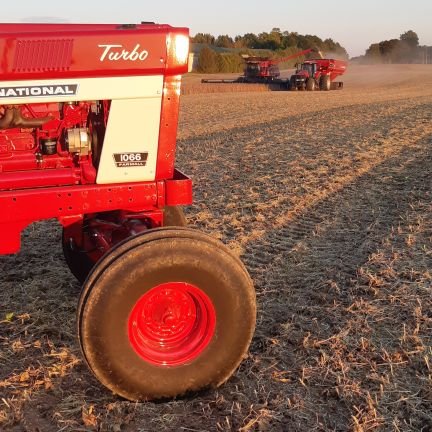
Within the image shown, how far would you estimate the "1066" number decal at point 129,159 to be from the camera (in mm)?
3074

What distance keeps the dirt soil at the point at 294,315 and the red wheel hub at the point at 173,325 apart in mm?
255

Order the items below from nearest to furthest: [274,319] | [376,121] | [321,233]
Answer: [274,319], [321,233], [376,121]

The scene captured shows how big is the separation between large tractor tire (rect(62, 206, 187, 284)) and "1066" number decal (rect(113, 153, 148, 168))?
2.97ft

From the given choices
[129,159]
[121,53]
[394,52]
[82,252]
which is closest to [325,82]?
[82,252]

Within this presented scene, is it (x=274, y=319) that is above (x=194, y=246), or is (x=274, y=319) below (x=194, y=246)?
below

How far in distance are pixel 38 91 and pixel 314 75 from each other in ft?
93.8

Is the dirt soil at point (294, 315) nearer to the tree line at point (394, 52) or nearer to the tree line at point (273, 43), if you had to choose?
the tree line at point (273, 43)

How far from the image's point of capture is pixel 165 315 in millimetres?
2898

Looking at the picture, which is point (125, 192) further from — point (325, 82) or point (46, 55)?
point (325, 82)

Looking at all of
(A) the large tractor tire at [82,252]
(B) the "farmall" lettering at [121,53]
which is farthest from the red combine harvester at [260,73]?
(B) the "farmall" lettering at [121,53]

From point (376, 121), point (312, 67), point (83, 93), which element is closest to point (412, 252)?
point (83, 93)

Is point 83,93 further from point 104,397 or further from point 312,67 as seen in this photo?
point 312,67

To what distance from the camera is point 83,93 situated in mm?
2889

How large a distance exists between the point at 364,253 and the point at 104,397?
2796mm
